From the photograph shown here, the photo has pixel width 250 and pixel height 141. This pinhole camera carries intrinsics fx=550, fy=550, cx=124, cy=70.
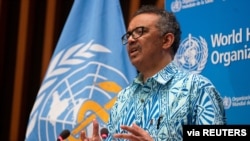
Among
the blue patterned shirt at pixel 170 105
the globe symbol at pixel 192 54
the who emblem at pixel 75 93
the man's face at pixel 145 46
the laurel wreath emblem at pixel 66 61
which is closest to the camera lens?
the blue patterned shirt at pixel 170 105

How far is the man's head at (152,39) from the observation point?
8.15 feet

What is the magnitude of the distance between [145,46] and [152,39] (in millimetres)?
51

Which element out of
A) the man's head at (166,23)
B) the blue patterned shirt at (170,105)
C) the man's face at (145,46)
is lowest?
the blue patterned shirt at (170,105)

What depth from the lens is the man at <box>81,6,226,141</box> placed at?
2242mm

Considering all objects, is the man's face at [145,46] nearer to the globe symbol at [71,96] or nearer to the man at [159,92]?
the man at [159,92]

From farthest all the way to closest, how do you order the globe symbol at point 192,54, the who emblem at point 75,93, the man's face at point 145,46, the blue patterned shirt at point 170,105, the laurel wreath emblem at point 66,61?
the laurel wreath emblem at point 66,61 → the who emblem at point 75,93 → the globe symbol at point 192,54 → the man's face at point 145,46 → the blue patterned shirt at point 170,105

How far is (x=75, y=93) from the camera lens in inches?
138

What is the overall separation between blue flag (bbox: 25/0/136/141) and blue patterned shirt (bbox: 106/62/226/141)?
3.11ft

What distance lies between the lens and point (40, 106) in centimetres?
355

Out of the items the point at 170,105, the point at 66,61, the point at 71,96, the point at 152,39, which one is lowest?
the point at 170,105

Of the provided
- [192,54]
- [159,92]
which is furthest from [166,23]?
[192,54]

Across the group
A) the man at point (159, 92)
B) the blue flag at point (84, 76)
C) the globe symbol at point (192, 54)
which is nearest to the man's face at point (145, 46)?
the man at point (159, 92)

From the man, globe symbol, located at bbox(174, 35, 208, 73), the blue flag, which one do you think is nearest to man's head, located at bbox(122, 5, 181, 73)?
the man

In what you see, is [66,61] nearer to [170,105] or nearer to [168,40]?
[168,40]
